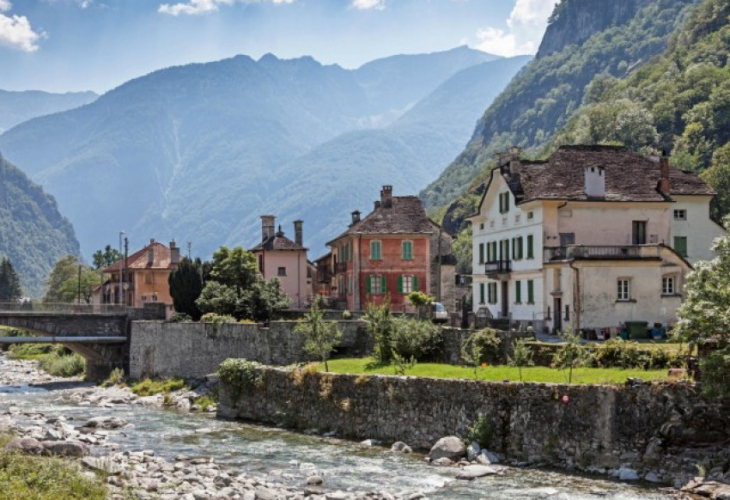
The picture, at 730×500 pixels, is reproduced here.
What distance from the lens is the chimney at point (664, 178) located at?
58.8 metres

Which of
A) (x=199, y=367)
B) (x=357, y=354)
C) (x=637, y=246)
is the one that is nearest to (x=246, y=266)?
(x=199, y=367)

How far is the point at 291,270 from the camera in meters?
94.3

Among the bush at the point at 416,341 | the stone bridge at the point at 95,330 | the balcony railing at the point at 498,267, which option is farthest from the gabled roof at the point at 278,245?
the bush at the point at 416,341

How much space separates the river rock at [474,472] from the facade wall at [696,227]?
100ft

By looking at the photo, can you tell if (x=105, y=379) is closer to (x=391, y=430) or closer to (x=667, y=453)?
(x=391, y=430)

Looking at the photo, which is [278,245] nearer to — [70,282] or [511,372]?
[511,372]

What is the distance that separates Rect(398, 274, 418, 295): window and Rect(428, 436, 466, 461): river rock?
137 feet

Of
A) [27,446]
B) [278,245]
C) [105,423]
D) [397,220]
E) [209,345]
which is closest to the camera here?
[27,446]

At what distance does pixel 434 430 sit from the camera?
4016 cm

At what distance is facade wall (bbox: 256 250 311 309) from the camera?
93.3 metres

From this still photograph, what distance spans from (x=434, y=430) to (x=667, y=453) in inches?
392

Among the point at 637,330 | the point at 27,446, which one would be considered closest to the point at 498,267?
the point at 637,330

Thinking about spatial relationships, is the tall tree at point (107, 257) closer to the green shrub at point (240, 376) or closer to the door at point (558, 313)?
the green shrub at point (240, 376)

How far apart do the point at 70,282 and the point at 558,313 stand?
369 feet
